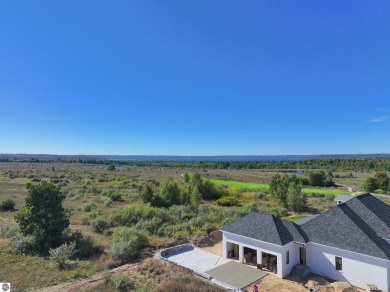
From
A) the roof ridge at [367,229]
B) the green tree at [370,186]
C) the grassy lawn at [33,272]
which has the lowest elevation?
the grassy lawn at [33,272]

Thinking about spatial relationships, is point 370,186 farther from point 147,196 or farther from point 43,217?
point 43,217

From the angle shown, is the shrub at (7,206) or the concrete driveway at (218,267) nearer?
the concrete driveway at (218,267)

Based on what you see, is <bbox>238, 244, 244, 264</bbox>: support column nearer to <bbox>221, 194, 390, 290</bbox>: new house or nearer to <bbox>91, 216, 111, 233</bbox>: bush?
<bbox>221, 194, 390, 290</bbox>: new house

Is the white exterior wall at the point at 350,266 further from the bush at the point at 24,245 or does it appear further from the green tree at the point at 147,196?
the green tree at the point at 147,196

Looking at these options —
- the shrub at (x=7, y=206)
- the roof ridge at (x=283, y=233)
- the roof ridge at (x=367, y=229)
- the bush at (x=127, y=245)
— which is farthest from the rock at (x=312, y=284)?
the shrub at (x=7, y=206)

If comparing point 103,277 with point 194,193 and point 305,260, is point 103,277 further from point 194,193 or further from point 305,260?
point 194,193

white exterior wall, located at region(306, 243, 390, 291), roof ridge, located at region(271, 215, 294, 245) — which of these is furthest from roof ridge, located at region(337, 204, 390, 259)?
roof ridge, located at region(271, 215, 294, 245)
